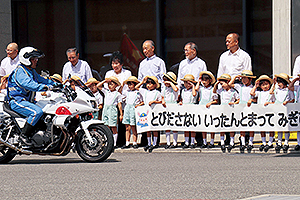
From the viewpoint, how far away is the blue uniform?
1041 centimetres

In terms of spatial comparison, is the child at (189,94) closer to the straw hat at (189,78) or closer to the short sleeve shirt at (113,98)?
the straw hat at (189,78)

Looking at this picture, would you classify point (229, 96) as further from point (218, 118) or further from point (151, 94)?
point (151, 94)

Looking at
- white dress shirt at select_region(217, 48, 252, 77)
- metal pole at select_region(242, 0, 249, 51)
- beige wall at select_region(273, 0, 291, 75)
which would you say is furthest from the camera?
metal pole at select_region(242, 0, 249, 51)

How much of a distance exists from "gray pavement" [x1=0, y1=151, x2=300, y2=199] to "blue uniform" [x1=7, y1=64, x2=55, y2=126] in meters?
0.88

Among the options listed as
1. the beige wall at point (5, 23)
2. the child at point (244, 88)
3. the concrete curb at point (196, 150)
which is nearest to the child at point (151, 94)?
the concrete curb at point (196, 150)

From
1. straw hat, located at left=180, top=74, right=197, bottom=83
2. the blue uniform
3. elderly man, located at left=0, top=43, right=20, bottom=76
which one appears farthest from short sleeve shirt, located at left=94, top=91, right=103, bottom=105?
the blue uniform

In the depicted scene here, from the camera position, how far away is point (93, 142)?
10.4 meters

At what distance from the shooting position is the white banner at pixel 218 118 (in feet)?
39.9

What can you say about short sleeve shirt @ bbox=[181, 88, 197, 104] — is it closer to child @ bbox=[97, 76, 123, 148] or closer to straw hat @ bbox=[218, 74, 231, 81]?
straw hat @ bbox=[218, 74, 231, 81]

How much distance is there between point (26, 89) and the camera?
1052 centimetres

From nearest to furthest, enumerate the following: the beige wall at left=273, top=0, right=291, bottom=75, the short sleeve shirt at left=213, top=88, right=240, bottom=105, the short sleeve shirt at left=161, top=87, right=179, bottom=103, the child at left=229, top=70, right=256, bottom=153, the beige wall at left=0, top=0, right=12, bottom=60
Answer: the child at left=229, top=70, right=256, bottom=153
the short sleeve shirt at left=213, top=88, right=240, bottom=105
the short sleeve shirt at left=161, top=87, right=179, bottom=103
the beige wall at left=273, top=0, right=291, bottom=75
the beige wall at left=0, top=0, right=12, bottom=60

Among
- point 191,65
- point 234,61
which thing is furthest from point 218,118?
point 191,65

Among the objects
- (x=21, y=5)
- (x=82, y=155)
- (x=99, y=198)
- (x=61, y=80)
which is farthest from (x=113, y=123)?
(x=21, y=5)

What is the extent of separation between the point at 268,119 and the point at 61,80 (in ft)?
16.0
